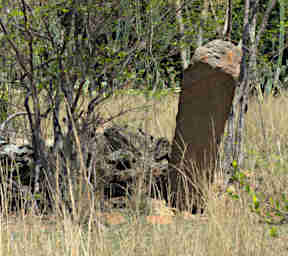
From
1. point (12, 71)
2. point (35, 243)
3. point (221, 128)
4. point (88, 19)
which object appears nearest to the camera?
point (35, 243)

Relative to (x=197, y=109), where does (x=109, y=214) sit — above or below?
below

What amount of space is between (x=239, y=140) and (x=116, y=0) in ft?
6.47

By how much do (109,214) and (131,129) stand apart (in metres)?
1.05

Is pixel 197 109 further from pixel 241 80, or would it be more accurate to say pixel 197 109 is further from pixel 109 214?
pixel 109 214

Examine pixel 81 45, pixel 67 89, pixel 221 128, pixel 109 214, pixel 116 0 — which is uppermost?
pixel 116 0

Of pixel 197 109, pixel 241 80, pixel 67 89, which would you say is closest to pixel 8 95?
pixel 67 89

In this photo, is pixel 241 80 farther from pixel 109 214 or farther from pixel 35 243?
pixel 35 243

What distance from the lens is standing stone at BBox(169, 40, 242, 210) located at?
3.92 metres

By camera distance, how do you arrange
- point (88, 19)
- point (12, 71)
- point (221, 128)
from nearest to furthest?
point (88, 19), point (221, 128), point (12, 71)

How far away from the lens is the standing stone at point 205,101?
3924 mm

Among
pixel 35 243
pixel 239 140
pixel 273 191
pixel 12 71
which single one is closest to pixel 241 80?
pixel 239 140

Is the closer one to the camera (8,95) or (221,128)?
(221,128)

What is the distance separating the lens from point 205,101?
4.05 m

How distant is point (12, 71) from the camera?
15.0 feet
